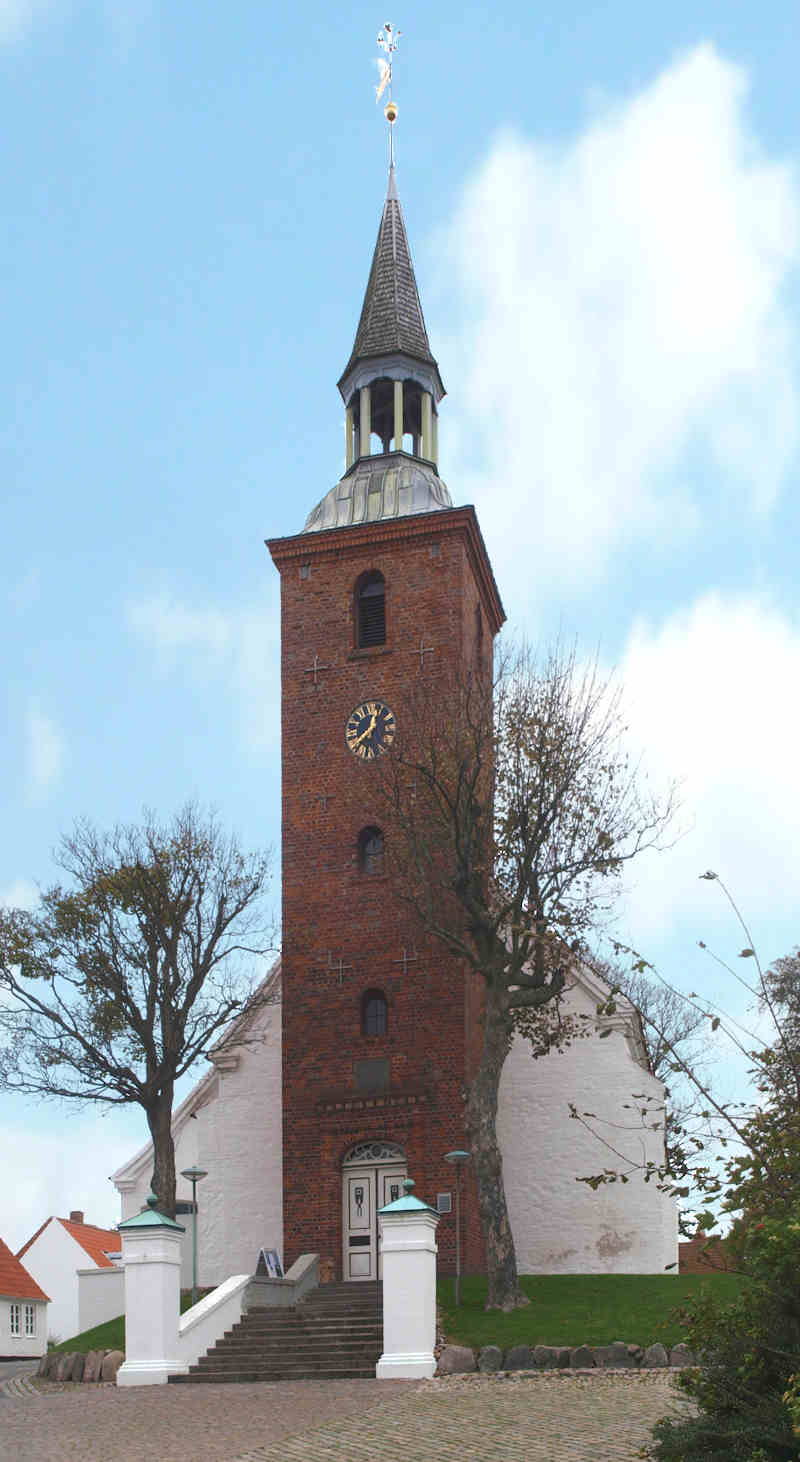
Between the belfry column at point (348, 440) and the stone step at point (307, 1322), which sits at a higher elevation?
the belfry column at point (348, 440)

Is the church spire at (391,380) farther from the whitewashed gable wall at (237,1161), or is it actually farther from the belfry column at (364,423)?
the whitewashed gable wall at (237,1161)

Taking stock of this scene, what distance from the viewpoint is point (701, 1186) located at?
9.60m

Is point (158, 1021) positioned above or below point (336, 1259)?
above

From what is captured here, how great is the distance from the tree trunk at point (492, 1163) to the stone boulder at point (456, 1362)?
3078 mm

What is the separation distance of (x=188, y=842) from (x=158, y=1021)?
3174 millimetres

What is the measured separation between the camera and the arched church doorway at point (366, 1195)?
88.4ft

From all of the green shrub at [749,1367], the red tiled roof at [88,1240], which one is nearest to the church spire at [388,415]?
the green shrub at [749,1367]

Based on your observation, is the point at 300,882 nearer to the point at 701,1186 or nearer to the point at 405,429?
the point at 405,429

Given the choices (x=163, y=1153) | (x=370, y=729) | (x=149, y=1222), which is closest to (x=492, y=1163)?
(x=149, y=1222)

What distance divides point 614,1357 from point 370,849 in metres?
11.8

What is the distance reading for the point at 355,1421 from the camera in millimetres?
14617

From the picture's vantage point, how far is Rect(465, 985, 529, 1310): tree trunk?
22938 millimetres

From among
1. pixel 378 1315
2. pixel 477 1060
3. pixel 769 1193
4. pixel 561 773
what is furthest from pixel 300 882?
pixel 769 1193

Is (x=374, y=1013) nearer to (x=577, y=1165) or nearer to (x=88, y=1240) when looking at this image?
(x=577, y=1165)
